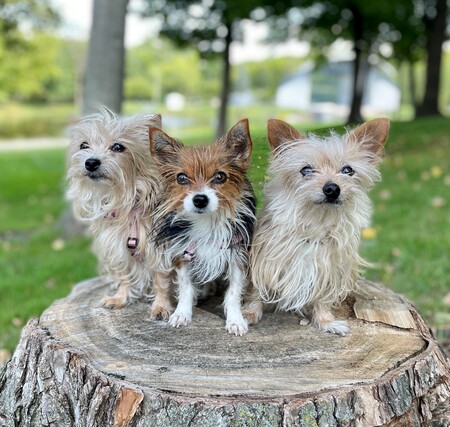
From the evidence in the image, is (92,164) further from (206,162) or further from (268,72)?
(268,72)

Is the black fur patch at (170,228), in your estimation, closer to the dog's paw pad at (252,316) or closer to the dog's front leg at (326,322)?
the dog's paw pad at (252,316)

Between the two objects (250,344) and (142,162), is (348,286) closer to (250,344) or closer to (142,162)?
(250,344)

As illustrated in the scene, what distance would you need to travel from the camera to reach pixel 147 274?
3.06m

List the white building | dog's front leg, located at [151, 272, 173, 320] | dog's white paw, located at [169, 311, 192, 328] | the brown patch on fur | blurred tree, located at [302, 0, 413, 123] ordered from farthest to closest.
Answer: the white building
blurred tree, located at [302, 0, 413, 123]
dog's front leg, located at [151, 272, 173, 320]
dog's white paw, located at [169, 311, 192, 328]
the brown patch on fur

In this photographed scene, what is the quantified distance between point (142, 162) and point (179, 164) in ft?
1.29

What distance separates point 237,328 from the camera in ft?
8.68

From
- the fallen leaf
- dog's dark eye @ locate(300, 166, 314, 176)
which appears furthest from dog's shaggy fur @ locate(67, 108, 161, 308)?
the fallen leaf

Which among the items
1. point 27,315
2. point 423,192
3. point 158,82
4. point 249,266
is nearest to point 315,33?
point 423,192

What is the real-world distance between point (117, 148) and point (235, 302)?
39.8 inches

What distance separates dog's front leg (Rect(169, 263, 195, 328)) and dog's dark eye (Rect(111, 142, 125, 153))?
27.0 inches

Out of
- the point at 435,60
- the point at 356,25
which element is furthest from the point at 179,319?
the point at 356,25

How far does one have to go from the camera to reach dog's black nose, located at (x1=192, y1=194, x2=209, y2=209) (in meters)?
2.42

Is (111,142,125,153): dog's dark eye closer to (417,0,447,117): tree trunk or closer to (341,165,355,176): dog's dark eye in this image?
(341,165,355,176): dog's dark eye

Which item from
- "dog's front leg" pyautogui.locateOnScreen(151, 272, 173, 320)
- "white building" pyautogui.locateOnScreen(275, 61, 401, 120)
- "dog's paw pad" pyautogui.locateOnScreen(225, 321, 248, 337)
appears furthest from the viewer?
"white building" pyautogui.locateOnScreen(275, 61, 401, 120)
